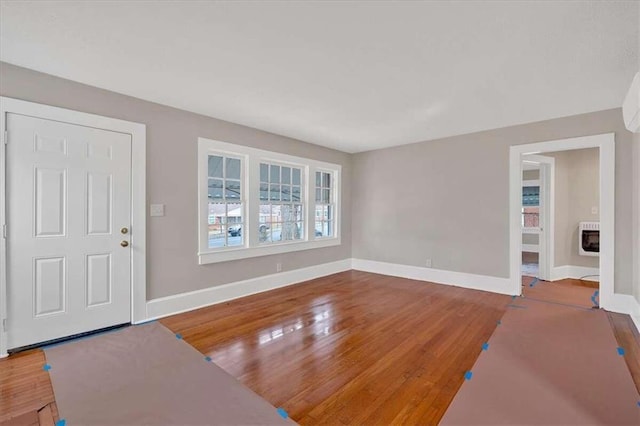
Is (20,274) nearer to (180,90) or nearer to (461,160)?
(180,90)

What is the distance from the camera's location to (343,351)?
2637 mm

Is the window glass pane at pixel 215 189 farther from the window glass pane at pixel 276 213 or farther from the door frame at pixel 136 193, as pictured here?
the window glass pane at pixel 276 213

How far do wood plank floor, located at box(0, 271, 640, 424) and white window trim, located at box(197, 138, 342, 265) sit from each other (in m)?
0.73

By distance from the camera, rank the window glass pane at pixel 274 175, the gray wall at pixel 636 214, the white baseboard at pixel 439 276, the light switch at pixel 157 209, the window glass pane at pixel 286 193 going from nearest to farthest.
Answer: the gray wall at pixel 636 214, the light switch at pixel 157 209, the white baseboard at pixel 439 276, the window glass pane at pixel 274 175, the window glass pane at pixel 286 193

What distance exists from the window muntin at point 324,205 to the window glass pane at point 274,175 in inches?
39.2

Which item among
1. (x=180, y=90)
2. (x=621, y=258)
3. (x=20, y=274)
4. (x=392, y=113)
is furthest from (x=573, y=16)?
(x=20, y=274)

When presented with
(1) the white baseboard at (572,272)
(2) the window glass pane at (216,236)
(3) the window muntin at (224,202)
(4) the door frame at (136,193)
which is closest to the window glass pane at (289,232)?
(3) the window muntin at (224,202)

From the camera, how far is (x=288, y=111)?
3725mm

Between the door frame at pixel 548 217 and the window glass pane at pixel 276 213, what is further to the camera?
the door frame at pixel 548 217

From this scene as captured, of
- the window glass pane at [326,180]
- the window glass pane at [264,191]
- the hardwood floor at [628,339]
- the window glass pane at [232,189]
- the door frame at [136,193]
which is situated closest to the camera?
the hardwood floor at [628,339]

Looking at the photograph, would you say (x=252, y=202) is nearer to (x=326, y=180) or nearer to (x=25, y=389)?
(x=326, y=180)

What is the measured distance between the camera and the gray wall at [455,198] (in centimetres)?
359

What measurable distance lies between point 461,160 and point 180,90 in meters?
4.34

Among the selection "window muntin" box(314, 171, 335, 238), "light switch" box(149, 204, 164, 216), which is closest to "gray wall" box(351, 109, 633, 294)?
"window muntin" box(314, 171, 335, 238)
